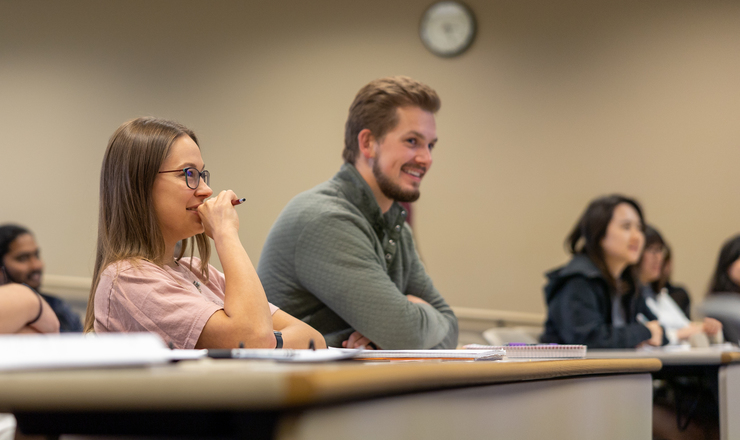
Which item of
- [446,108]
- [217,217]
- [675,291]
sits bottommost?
[675,291]

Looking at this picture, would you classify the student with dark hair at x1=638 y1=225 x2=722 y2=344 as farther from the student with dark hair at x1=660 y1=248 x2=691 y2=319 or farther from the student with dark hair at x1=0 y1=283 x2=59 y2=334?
the student with dark hair at x1=0 y1=283 x2=59 y2=334

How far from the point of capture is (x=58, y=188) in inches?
165

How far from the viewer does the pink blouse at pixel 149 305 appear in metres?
1.14

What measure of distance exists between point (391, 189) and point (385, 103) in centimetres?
28

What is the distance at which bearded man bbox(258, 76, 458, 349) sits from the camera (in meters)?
1.71

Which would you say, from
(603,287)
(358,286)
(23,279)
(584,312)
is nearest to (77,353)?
(358,286)

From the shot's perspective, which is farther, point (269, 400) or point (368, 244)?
point (368, 244)

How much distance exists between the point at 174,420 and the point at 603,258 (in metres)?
2.82

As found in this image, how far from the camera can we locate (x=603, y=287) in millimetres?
2932

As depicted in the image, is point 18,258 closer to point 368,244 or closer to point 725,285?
point 368,244

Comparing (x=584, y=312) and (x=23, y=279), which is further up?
(x=23, y=279)

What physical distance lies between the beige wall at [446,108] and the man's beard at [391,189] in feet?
7.22

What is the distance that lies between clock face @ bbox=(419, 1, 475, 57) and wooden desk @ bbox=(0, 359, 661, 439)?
369cm

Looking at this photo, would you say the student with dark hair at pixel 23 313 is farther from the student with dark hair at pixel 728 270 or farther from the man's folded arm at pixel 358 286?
the student with dark hair at pixel 728 270
